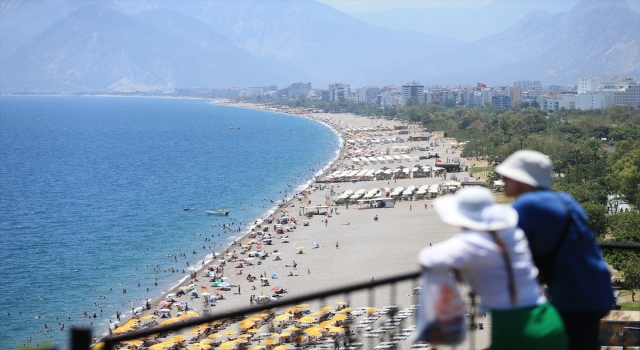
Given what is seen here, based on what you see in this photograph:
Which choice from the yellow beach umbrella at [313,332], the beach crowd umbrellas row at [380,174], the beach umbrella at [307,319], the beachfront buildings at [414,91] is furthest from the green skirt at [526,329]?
the beachfront buildings at [414,91]

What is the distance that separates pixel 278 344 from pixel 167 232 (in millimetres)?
19351

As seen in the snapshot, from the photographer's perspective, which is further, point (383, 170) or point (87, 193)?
point (383, 170)

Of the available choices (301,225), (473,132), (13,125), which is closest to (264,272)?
(301,225)

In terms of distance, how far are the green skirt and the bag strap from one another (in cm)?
6

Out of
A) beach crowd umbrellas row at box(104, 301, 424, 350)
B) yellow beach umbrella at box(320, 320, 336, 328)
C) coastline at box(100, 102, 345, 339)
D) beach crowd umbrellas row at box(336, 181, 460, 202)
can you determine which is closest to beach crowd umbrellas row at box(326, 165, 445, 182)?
coastline at box(100, 102, 345, 339)

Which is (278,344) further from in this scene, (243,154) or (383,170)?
(243,154)

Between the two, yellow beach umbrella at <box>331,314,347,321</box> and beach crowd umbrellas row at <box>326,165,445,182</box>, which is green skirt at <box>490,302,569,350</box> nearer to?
yellow beach umbrella at <box>331,314,347,321</box>

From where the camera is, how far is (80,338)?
8.20 ft

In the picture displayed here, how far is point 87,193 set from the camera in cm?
4750

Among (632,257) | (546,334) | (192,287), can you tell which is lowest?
(192,287)

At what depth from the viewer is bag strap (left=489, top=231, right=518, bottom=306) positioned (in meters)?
2.71

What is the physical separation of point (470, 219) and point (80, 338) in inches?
57.5

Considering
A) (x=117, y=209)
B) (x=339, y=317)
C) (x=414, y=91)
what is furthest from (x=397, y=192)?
(x=414, y=91)

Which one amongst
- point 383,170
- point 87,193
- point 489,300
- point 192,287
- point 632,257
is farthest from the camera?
point 383,170
